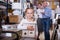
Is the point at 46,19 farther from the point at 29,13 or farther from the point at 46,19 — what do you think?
the point at 29,13

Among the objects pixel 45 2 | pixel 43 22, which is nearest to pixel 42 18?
pixel 43 22

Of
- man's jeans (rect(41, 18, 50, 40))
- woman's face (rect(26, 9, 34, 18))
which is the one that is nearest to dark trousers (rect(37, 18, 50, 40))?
man's jeans (rect(41, 18, 50, 40))

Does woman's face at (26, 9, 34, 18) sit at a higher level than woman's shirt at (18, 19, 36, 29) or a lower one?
higher

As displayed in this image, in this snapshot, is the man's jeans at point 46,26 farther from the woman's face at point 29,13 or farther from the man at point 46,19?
the woman's face at point 29,13

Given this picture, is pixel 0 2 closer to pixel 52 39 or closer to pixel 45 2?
pixel 45 2

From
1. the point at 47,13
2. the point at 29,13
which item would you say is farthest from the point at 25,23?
the point at 47,13

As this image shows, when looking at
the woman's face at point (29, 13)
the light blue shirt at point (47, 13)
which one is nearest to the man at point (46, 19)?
the light blue shirt at point (47, 13)

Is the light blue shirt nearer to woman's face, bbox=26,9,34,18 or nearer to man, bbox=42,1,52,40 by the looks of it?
man, bbox=42,1,52,40

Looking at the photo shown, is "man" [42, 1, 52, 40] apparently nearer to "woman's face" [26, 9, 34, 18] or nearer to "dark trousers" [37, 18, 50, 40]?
"dark trousers" [37, 18, 50, 40]

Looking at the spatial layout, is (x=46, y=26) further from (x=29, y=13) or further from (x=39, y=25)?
(x=29, y=13)

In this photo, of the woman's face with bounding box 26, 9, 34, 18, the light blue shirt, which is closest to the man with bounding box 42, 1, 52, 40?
the light blue shirt

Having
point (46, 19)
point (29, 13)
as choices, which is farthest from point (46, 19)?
point (29, 13)

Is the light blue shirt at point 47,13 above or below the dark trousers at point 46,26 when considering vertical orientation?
above

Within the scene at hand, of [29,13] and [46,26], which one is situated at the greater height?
[29,13]
